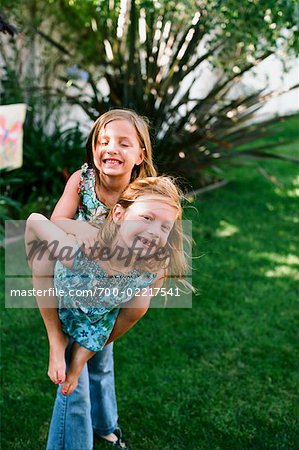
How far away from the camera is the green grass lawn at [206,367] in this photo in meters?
2.64

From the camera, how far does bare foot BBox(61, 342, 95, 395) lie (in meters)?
1.96

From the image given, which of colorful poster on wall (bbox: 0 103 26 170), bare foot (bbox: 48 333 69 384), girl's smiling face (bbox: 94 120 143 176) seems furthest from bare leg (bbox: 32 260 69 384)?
colorful poster on wall (bbox: 0 103 26 170)

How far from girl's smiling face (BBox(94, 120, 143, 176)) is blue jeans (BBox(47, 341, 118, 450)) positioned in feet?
1.90

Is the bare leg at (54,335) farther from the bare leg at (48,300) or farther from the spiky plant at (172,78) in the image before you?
the spiky plant at (172,78)

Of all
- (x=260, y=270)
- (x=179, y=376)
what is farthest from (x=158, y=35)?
(x=179, y=376)

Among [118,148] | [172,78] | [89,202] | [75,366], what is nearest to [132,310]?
[75,366]

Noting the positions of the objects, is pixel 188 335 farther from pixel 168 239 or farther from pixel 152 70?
pixel 152 70

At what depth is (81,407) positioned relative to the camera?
2113mm

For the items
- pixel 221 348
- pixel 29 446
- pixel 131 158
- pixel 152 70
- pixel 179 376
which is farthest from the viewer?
pixel 152 70

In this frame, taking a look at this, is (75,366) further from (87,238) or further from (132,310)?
(87,238)

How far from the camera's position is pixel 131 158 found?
1.88 metres

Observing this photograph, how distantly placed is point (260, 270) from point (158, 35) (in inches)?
89.0

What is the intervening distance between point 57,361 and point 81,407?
28cm

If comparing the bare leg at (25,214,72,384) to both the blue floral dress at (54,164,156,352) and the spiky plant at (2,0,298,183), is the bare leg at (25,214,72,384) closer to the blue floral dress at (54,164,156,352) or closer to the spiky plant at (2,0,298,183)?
the blue floral dress at (54,164,156,352)
